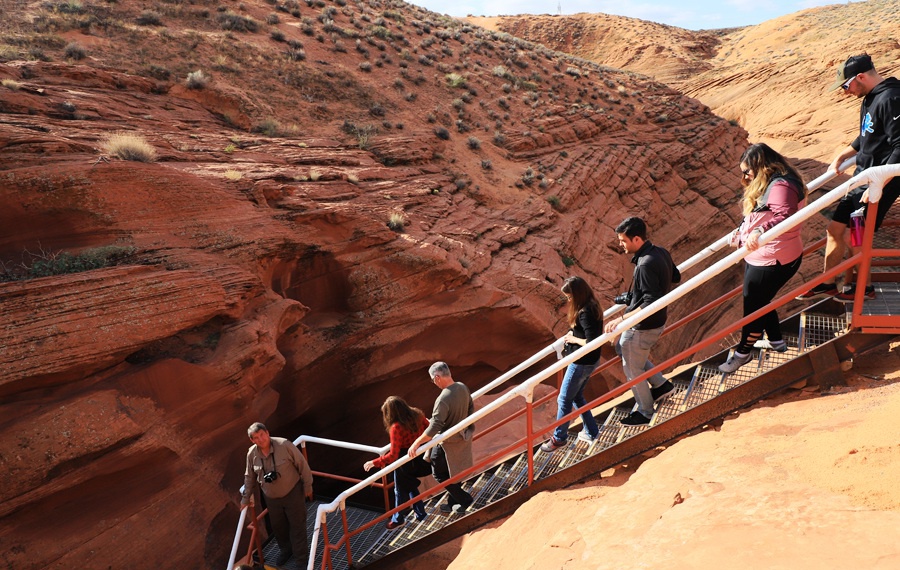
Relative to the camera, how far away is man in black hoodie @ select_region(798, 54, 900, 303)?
4855mm

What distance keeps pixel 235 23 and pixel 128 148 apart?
12.2 metres

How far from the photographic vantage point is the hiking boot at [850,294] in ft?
17.2

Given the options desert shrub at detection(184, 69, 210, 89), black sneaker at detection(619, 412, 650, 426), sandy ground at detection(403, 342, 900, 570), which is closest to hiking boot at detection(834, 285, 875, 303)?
sandy ground at detection(403, 342, 900, 570)

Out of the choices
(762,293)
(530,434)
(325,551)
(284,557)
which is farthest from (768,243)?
(284,557)

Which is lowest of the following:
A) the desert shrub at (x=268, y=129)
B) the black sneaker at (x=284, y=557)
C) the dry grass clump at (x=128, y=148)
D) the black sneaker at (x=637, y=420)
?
the black sneaker at (x=284, y=557)

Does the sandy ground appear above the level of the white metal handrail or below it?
below

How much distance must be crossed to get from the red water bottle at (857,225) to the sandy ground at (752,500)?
1.07m

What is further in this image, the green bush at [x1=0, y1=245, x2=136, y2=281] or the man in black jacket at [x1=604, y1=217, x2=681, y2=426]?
the green bush at [x1=0, y1=245, x2=136, y2=281]

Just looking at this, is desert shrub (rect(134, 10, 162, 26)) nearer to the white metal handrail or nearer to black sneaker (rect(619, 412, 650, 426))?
the white metal handrail

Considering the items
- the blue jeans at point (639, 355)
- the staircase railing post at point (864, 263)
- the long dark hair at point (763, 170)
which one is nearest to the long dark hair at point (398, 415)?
the blue jeans at point (639, 355)

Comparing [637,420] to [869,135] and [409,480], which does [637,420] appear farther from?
[869,135]

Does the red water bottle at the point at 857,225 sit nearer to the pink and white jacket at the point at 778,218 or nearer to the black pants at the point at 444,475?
the pink and white jacket at the point at 778,218

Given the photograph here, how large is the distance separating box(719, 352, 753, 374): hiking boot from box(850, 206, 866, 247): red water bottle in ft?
4.47

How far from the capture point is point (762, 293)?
4.98m
